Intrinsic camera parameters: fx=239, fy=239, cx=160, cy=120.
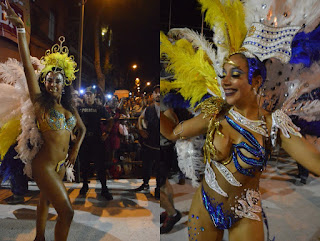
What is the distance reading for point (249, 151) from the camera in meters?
1.47

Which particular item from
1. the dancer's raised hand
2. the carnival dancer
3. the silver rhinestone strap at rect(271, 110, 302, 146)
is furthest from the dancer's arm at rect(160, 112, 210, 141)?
the dancer's raised hand

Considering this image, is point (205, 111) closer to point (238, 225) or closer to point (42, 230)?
point (238, 225)

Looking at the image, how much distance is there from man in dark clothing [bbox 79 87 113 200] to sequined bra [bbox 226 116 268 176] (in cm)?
139

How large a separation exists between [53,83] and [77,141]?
0.57m

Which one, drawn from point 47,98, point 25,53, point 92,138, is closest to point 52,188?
point 92,138

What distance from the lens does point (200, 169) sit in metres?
1.98

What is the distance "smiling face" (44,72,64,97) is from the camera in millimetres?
2010

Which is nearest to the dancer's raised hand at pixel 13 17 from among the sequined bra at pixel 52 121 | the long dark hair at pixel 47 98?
the long dark hair at pixel 47 98

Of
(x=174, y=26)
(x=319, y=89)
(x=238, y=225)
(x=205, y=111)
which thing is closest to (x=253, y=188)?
(x=238, y=225)

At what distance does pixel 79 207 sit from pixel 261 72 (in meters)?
2.11

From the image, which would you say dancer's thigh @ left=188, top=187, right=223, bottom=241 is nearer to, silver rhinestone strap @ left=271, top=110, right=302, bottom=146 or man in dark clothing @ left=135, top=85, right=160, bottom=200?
silver rhinestone strap @ left=271, top=110, right=302, bottom=146

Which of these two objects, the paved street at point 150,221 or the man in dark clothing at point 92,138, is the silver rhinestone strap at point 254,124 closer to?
the paved street at point 150,221

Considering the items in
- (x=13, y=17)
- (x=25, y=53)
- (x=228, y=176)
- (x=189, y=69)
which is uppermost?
(x=13, y=17)

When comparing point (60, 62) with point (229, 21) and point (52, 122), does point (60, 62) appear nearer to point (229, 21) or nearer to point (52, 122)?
point (52, 122)
